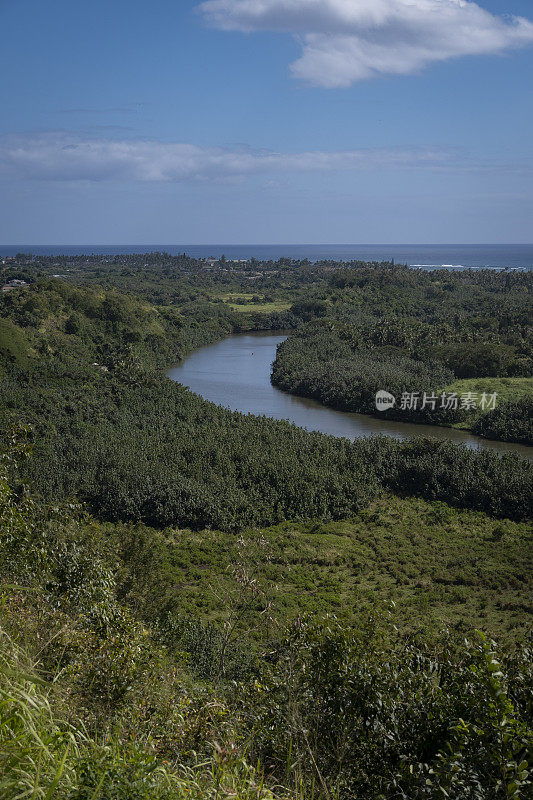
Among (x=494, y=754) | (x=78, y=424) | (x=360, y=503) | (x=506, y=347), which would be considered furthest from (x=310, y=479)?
(x=506, y=347)

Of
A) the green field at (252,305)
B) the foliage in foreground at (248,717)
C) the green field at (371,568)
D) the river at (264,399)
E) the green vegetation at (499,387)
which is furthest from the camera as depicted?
the green field at (252,305)

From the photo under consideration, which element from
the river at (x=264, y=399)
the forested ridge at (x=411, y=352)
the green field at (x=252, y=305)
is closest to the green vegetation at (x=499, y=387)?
the forested ridge at (x=411, y=352)

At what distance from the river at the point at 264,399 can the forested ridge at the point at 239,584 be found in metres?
2.59

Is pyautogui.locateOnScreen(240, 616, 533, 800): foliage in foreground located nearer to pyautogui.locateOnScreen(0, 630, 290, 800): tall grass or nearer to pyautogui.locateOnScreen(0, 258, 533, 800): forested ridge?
pyautogui.locateOnScreen(0, 258, 533, 800): forested ridge

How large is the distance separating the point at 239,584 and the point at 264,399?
3870cm

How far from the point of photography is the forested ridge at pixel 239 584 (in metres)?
4.07

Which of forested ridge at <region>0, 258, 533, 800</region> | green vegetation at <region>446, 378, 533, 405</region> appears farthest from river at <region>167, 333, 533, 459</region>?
green vegetation at <region>446, 378, 533, 405</region>

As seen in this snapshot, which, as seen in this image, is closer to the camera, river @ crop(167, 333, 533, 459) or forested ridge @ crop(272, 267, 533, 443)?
river @ crop(167, 333, 533, 459)

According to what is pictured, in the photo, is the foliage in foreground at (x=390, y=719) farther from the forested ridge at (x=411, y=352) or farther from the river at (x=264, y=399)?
the forested ridge at (x=411, y=352)

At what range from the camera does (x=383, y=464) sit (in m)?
29.2

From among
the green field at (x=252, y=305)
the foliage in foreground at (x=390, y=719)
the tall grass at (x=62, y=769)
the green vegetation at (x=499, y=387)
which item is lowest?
the green vegetation at (x=499, y=387)

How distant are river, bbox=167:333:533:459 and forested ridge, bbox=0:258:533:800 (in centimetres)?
259

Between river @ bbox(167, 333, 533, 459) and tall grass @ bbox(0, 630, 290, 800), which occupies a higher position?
tall grass @ bbox(0, 630, 290, 800)

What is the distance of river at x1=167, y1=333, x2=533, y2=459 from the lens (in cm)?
3800
